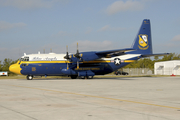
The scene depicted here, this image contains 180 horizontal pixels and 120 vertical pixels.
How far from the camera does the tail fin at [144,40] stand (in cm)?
4206

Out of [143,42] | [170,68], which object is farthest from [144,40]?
[170,68]

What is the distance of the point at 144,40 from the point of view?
139 ft

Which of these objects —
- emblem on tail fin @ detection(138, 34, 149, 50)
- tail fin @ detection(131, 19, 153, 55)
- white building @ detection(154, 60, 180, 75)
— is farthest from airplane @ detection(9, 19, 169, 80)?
white building @ detection(154, 60, 180, 75)

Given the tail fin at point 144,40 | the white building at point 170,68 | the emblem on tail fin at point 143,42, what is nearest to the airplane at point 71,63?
the tail fin at point 144,40

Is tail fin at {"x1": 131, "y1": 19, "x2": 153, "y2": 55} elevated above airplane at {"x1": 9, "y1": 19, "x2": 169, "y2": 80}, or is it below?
above

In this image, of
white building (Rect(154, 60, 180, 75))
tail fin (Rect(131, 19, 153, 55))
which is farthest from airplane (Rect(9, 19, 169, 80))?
white building (Rect(154, 60, 180, 75))

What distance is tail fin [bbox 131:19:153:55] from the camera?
42.1m

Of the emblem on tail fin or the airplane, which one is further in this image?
the emblem on tail fin

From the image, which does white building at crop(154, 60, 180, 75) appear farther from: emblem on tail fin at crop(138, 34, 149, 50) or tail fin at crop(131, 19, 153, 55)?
emblem on tail fin at crop(138, 34, 149, 50)

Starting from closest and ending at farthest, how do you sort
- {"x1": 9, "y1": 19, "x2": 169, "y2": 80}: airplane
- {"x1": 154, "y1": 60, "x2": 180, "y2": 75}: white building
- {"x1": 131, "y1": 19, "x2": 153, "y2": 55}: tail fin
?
{"x1": 9, "y1": 19, "x2": 169, "y2": 80}: airplane → {"x1": 131, "y1": 19, "x2": 153, "y2": 55}: tail fin → {"x1": 154, "y1": 60, "x2": 180, "y2": 75}: white building

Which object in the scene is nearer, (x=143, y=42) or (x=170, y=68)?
(x=143, y=42)

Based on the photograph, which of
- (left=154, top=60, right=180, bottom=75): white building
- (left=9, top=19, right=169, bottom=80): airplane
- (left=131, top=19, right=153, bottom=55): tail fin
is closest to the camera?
(left=9, top=19, right=169, bottom=80): airplane

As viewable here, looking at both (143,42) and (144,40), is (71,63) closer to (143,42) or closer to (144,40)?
(143,42)

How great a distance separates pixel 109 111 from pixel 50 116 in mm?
2395
